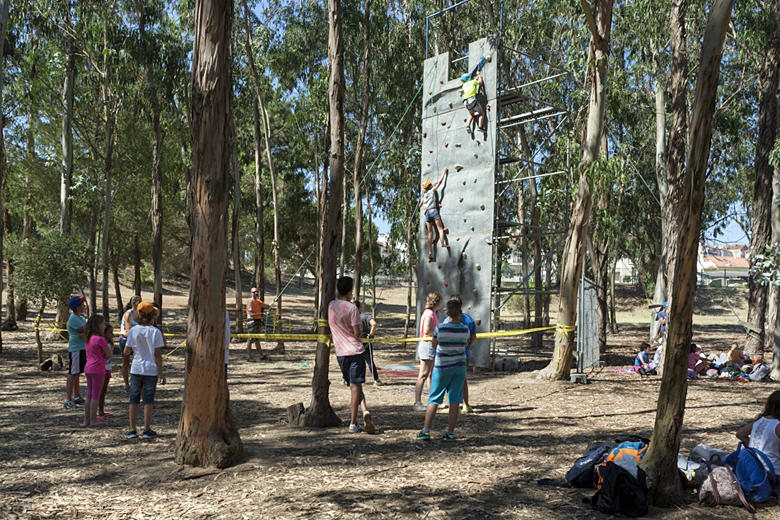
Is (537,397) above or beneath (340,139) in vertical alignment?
beneath

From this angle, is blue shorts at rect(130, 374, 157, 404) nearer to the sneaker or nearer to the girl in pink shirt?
the girl in pink shirt

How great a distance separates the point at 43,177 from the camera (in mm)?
23375

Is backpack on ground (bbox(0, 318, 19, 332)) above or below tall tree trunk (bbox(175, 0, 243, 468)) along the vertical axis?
below

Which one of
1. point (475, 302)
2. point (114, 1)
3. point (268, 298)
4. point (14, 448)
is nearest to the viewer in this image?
point (14, 448)

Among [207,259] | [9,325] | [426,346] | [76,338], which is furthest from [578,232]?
[9,325]

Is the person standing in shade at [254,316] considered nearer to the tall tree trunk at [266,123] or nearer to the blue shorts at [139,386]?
the tall tree trunk at [266,123]

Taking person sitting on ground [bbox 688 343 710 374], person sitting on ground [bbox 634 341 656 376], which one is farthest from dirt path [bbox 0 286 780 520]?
person sitting on ground [bbox 634 341 656 376]

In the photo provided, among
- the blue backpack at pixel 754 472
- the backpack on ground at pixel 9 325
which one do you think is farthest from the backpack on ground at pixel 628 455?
the backpack on ground at pixel 9 325

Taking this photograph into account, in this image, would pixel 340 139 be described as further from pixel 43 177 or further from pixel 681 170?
pixel 43 177

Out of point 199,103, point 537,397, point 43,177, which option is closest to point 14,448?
point 199,103

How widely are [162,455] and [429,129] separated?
11703 mm

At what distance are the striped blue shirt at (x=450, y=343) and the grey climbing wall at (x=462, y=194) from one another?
7.19m

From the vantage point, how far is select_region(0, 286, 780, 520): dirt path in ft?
15.4

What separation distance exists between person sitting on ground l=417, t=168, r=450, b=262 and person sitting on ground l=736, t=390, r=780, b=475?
996 centimetres
